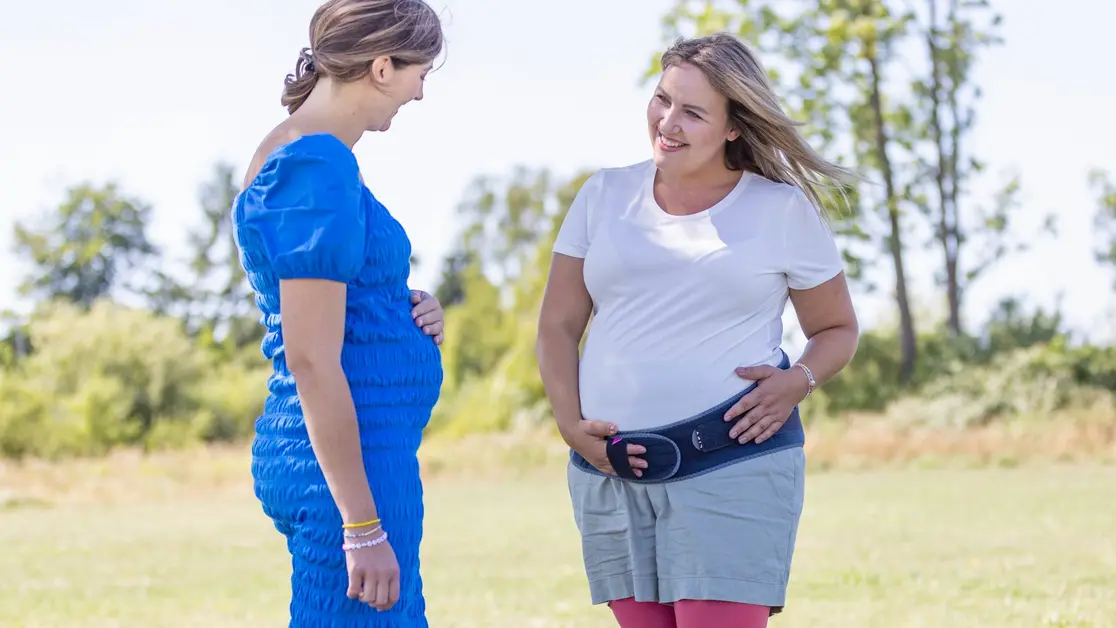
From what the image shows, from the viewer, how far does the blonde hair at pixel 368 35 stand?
2963 mm

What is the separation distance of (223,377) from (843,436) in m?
14.9

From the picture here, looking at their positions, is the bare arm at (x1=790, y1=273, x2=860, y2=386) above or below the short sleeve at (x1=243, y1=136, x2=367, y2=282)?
below

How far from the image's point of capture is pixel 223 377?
3039 cm

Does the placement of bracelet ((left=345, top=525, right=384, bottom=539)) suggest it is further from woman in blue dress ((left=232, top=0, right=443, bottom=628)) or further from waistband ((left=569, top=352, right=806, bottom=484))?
waistband ((left=569, top=352, right=806, bottom=484))

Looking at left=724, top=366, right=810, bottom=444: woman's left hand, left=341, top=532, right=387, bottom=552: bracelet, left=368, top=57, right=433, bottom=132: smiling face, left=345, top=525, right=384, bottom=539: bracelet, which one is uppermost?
left=368, top=57, right=433, bottom=132: smiling face

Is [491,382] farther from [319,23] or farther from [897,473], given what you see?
[319,23]

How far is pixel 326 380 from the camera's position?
9.35 feet

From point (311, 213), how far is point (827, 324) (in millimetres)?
1701

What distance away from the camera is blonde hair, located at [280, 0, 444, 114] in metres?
2.96

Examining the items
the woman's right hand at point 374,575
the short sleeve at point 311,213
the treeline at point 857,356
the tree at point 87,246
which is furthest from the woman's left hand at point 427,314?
the tree at point 87,246

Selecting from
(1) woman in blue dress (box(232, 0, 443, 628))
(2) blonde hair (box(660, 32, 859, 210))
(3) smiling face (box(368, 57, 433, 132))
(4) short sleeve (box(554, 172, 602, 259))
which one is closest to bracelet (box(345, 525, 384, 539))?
(1) woman in blue dress (box(232, 0, 443, 628))

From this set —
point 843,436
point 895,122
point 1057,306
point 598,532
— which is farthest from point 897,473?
point 598,532

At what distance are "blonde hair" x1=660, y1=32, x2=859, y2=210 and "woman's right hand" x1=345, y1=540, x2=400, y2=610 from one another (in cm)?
161

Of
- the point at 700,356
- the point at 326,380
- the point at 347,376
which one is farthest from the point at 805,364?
the point at 326,380
